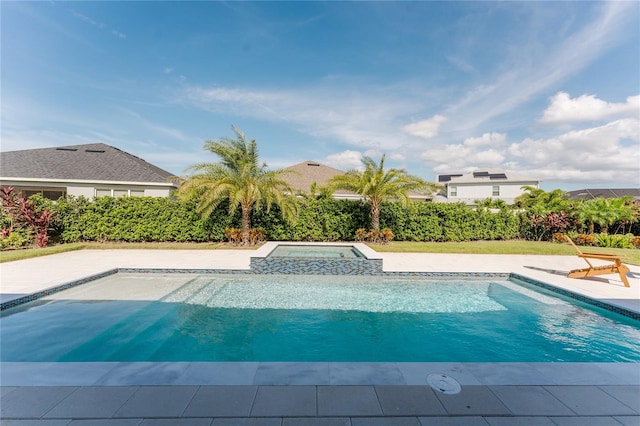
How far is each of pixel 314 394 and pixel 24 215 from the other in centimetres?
1692

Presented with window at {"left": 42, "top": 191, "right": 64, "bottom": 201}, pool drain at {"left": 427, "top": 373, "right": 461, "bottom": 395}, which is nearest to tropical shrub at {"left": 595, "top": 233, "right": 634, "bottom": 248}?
pool drain at {"left": 427, "top": 373, "right": 461, "bottom": 395}

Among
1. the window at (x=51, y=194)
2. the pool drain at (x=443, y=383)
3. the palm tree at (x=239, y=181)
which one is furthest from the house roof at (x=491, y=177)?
the window at (x=51, y=194)

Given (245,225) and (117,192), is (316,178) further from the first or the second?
(117,192)

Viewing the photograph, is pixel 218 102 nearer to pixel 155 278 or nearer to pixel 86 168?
pixel 86 168

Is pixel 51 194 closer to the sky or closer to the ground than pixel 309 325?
closer to the sky

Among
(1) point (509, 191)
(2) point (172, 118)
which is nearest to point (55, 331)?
(2) point (172, 118)

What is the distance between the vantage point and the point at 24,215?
13.3 meters

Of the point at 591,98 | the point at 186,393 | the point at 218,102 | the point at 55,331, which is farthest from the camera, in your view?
the point at 218,102

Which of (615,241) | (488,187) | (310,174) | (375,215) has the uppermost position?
(488,187)

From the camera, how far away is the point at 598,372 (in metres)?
3.71

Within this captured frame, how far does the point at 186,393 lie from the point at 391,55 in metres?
18.1

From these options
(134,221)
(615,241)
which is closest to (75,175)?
(134,221)

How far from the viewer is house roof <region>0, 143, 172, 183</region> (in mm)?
18406

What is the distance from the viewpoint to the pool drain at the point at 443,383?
10.6 feet
